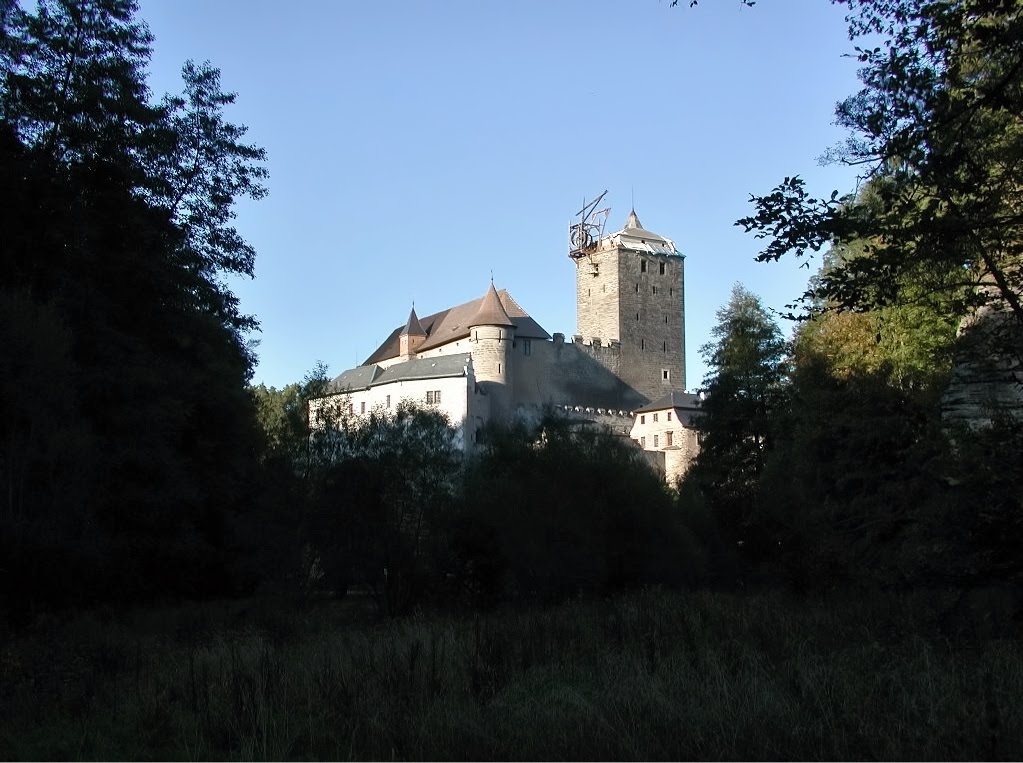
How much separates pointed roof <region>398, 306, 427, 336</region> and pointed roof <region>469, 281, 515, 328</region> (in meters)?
7.73

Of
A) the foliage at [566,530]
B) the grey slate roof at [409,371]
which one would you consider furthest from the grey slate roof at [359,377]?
the foliage at [566,530]

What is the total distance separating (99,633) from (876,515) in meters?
14.4

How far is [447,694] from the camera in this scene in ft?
27.4

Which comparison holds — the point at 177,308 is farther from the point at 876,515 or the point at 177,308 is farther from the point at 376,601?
the point at 876,515

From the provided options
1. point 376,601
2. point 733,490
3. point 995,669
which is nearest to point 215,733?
point 995,669

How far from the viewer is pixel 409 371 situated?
249ft

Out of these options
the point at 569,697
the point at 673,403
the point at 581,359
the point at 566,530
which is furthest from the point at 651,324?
the point at 569,697

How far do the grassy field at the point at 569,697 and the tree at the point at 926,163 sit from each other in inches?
125

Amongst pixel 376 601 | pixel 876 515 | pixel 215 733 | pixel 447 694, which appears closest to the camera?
pixel 215 733

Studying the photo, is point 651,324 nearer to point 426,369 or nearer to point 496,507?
point 426,369

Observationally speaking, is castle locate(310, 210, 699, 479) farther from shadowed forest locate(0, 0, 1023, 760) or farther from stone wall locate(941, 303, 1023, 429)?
stone wall locate(941, 303, 1023, 429)

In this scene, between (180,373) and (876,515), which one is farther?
(180,373)

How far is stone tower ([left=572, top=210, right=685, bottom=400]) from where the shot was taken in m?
89.5

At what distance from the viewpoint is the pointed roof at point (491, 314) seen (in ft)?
260
